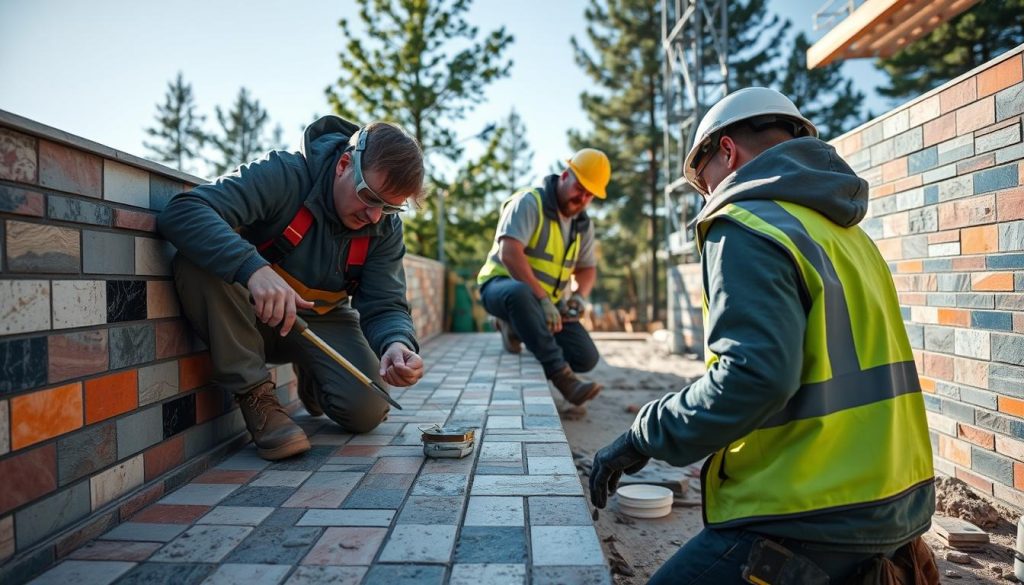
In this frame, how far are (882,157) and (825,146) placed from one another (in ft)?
7.90

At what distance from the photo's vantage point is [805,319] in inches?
55.6

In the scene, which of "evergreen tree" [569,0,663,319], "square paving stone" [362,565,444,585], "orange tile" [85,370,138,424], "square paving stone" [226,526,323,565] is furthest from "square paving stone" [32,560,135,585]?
"evergreen tree" [569,0,663,319]

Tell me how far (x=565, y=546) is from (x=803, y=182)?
3.66 ft

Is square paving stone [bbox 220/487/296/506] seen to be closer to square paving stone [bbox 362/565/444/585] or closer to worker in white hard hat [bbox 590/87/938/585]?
square paving stone [bbox 362/565/444/585]

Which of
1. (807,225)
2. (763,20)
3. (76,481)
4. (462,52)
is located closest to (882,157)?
(807,225)

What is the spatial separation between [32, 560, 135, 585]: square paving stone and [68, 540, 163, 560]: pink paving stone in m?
0.03

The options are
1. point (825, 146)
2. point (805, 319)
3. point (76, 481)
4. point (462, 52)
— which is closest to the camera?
point (805, 319)

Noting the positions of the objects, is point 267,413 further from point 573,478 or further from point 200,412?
point 573,478

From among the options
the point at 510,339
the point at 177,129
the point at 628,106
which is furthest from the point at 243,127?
the point at 510,339

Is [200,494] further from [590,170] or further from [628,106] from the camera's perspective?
[628,106]

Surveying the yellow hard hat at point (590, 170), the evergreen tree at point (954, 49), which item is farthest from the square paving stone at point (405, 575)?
the evergreen tree at point (954, 49)

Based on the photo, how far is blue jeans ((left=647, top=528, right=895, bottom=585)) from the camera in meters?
1.49

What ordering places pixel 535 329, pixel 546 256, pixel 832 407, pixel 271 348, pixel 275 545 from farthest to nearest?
pixel 546 256 < pixel 535 329 < pixel 271 348 < pixel 275 545 < pixel 832 407

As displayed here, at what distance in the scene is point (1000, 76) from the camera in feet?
8.65
